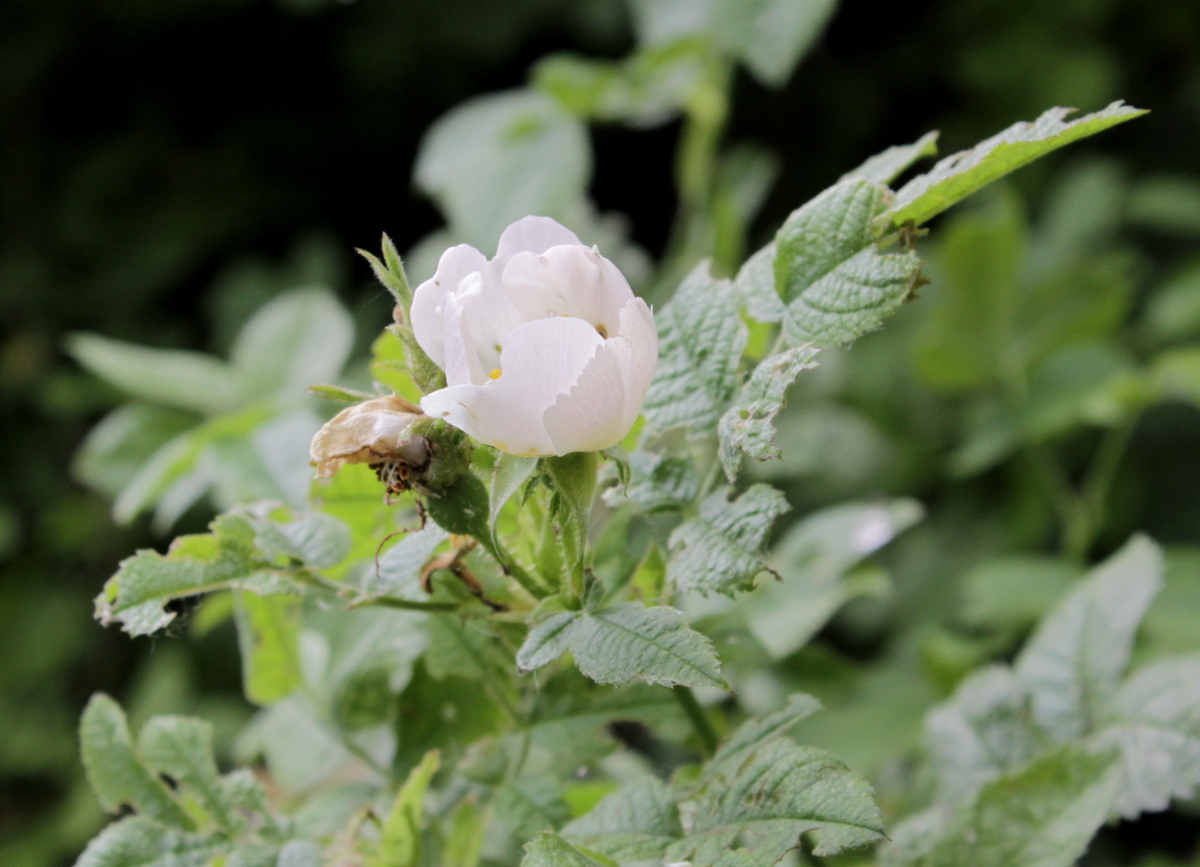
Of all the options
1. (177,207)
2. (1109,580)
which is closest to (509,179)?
(1109,580)

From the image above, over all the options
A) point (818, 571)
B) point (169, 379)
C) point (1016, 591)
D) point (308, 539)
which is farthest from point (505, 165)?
point (308, 539)

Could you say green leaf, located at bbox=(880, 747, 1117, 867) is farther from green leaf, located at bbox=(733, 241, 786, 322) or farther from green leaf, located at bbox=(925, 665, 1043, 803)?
green leaf, located at bbox=(733, 241, 786, 322)

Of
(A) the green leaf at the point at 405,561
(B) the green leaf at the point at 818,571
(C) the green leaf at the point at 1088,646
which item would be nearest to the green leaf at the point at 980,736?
(C) the green leaf at the point at 1088,646

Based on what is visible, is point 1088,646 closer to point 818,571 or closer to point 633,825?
point 818,571

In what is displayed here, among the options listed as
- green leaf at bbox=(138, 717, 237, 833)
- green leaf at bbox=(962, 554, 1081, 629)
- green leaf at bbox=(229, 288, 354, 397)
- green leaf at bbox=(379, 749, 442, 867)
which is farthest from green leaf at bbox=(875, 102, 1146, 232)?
green leaf at bbox=(229, 288, 354, 397)

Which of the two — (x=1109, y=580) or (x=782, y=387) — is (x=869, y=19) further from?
(x=782, y=387)

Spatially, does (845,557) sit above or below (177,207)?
below
